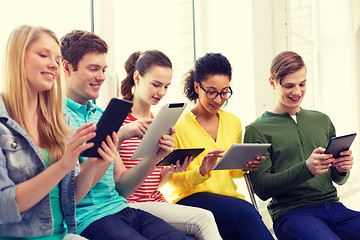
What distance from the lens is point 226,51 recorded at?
3.67 metres

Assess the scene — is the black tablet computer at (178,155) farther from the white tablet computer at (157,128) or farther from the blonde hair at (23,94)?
the blonde hair at (23,94)

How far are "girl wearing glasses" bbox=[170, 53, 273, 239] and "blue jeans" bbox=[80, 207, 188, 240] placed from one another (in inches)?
14.5

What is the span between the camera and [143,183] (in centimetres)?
225

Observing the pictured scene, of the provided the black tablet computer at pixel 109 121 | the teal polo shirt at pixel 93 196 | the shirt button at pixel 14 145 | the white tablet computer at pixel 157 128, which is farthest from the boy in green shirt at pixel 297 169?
the shirt button at pixel 14 145

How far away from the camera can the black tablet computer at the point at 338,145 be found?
2148 mm

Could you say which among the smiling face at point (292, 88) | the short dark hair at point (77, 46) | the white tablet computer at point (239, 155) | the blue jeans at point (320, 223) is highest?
the short dark hair at point (77, 46)

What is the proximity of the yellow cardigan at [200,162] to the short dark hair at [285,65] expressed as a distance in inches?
14.6

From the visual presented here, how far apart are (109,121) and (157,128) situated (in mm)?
405

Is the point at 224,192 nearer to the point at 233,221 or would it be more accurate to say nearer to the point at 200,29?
the point at 233,221

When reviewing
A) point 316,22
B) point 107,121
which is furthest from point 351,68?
point 107,121

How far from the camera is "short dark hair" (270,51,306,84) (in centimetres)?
247

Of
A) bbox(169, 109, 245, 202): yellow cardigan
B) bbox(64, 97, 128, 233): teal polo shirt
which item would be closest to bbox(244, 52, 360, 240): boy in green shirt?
bbox(169, 109, 245, 202): yellow cardigan

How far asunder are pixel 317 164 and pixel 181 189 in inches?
27.0

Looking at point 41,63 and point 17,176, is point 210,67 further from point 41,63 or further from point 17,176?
point 17,176
